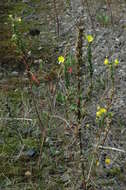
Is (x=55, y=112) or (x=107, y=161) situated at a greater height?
(x=55, y=112)

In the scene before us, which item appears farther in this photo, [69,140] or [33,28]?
[33,28]

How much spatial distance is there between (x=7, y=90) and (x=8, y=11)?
1823mm

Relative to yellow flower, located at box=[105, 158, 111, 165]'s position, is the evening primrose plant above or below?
above

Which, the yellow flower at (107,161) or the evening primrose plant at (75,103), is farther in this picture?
the yellow flower at (107,161)

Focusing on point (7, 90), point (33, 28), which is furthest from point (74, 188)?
point (33, 28)

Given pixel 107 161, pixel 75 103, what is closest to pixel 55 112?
pixel 75 103

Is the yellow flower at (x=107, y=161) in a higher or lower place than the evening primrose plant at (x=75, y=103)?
lower

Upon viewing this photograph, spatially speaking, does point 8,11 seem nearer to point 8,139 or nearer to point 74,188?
point 8,139

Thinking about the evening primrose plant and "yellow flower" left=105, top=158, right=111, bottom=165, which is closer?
the evening primrose plant

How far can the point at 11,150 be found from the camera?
289 centimetres

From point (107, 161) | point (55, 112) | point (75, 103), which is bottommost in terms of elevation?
point (107, 161)

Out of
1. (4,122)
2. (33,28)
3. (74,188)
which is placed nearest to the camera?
(74,188)

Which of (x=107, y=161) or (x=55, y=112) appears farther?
(x=55, y=112)

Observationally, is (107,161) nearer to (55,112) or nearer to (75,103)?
(75,103)
